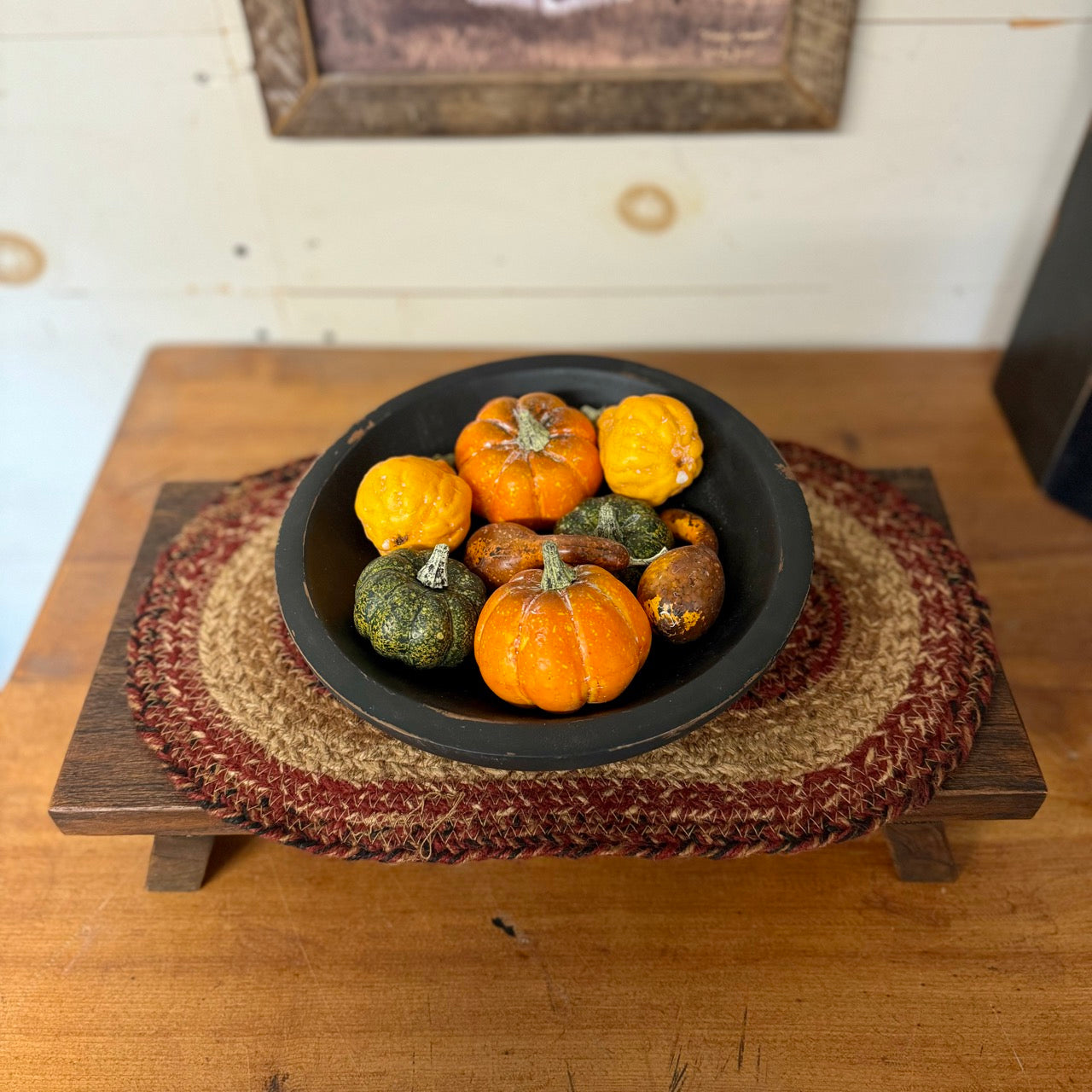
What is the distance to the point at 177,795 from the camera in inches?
26.7

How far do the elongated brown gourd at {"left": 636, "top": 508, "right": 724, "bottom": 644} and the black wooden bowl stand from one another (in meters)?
0.02

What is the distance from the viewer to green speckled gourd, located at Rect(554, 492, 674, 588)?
69cm

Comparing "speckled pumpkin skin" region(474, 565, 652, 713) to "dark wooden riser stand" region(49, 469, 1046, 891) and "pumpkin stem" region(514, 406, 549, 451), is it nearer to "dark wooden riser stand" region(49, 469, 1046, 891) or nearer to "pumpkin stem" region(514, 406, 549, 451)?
"pumpkin stem" region(514, 406, 549, 451)

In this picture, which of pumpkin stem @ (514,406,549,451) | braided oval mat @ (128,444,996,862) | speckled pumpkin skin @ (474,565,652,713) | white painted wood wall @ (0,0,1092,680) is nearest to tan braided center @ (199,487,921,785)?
braided oval mat @ (128,444,996,862)

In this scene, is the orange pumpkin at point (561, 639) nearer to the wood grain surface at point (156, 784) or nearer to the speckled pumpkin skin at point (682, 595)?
the speckled pumpkin skin at point (682, 595)

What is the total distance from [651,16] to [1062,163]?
0.50 m

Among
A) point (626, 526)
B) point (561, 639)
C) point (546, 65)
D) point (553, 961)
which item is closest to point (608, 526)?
point (626, 526)

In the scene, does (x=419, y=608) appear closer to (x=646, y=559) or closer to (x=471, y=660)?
(x=471, y=660)

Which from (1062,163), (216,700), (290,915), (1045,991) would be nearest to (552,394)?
(216,700)

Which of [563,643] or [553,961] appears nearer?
[563,643]

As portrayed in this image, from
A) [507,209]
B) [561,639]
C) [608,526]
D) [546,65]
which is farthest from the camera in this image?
[507,209]

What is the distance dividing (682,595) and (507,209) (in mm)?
663

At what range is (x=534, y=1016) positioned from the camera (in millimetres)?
676

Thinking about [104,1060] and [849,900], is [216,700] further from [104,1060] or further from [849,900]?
[849,900]
